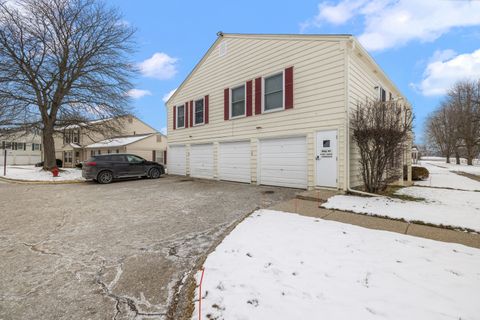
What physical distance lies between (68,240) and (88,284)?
1707mm

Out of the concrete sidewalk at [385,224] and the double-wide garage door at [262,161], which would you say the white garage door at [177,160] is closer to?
the double-wide garage door at [262,161]

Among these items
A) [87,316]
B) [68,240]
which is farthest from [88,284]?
[68,240]

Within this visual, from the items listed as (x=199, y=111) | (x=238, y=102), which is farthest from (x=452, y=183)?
(x=199, y=111)

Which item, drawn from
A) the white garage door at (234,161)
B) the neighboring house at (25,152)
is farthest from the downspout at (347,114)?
the neighboring house at (25,152)

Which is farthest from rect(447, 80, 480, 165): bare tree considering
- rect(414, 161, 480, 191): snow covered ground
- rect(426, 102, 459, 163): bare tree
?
rect(414, 161, 480, 191): snow covered ground

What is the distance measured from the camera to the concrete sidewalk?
11.3 ft

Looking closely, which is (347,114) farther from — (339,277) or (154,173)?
(154,173)

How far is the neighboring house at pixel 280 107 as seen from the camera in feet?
23.3

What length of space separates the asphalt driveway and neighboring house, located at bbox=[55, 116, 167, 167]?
41.0 feet

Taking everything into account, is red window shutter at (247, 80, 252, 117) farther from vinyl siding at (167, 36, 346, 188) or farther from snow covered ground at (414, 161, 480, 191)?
snow covered ground at (414, 161, 480, 191)

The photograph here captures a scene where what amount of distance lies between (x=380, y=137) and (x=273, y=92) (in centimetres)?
419

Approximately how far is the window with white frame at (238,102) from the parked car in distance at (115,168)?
5.78 metres

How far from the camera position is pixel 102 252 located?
3.30m

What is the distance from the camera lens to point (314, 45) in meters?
7.58
